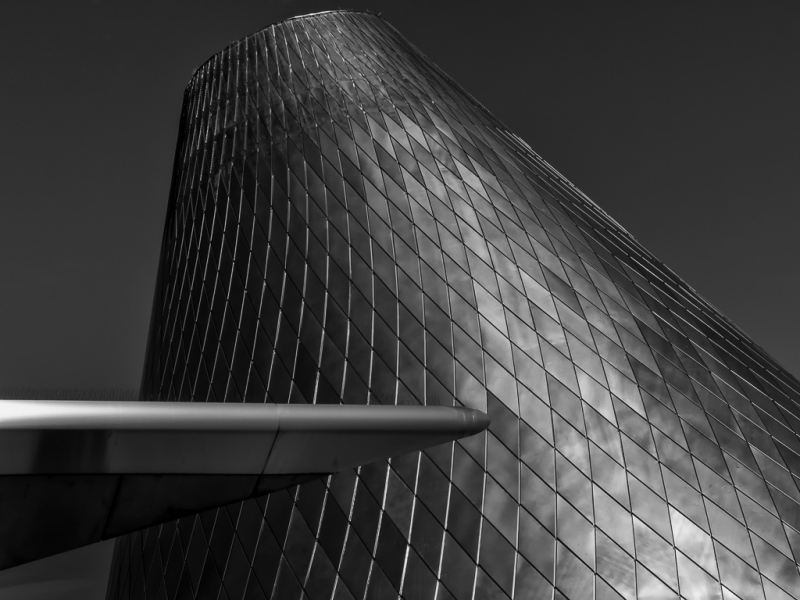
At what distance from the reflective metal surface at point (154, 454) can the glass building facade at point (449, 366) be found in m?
11.5

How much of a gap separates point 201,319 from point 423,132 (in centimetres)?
1108

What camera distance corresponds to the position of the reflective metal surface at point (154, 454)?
6234 mm

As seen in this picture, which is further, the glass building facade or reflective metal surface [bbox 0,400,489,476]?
the glass building facade

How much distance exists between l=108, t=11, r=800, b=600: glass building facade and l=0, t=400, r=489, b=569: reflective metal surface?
11450mm

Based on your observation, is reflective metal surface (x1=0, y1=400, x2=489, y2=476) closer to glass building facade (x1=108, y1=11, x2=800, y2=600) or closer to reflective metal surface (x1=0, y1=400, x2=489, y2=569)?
reflective metal surface (x1=0, y1=400, x2=489, y2=569)

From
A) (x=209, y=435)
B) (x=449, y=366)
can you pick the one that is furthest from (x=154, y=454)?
(x=449, y=366)

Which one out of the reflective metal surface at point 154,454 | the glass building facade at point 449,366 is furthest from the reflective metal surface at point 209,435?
the glass building facade at point 449,366

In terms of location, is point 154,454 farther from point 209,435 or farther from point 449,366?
point 449,366

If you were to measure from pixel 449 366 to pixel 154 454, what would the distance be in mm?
15148

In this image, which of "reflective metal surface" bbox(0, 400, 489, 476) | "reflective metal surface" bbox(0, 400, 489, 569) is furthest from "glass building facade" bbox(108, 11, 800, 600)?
"reflective metal surface" bbox(0, 400, 489, 569)

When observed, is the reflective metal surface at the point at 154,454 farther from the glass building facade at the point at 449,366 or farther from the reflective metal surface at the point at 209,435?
the glass building facade at the point at 449,366

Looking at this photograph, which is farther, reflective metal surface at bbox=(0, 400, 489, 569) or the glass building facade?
the glass building facade

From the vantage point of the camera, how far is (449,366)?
70.3 ft

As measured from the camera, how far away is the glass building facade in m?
18.1
